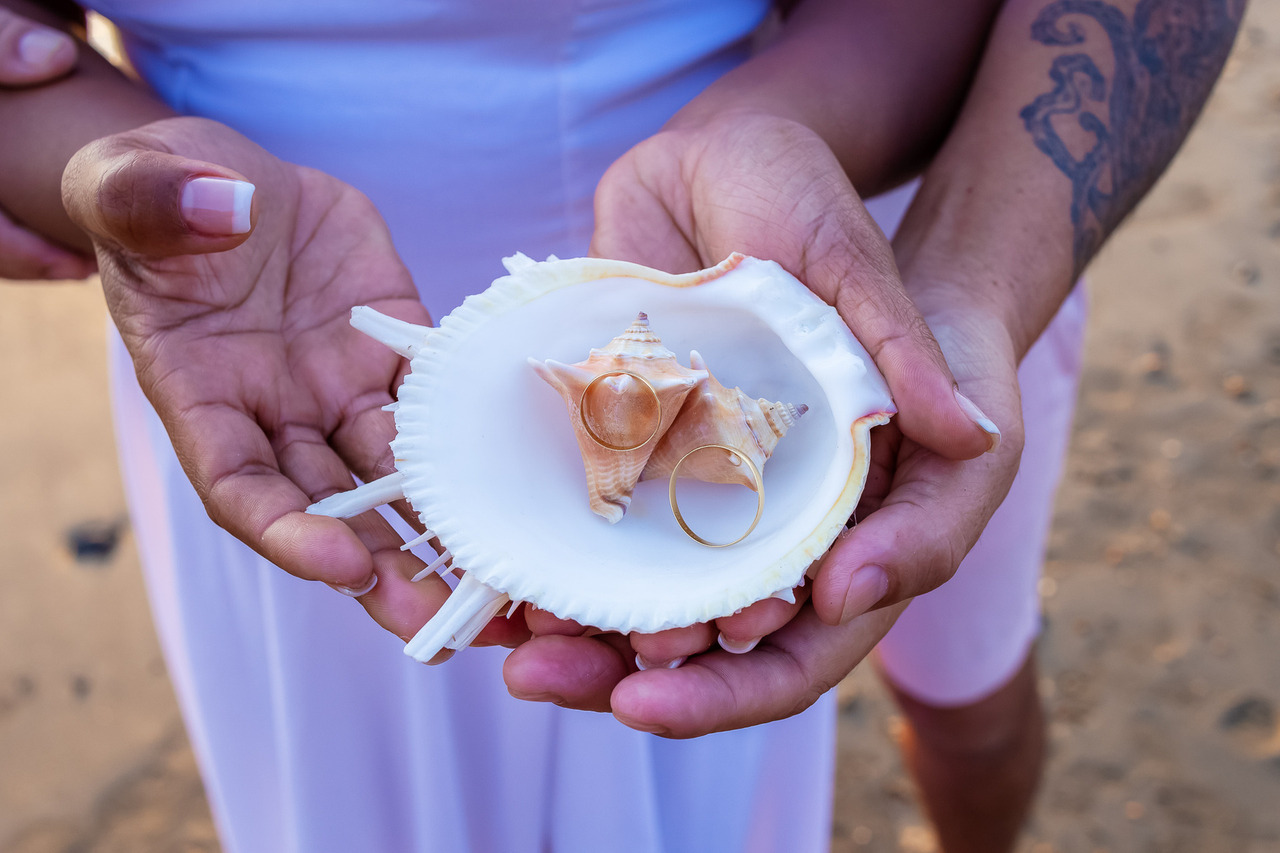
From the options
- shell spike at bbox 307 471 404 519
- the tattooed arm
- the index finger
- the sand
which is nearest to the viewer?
the index finger

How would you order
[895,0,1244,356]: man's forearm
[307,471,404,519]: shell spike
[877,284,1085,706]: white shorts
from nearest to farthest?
[307,471,404,519]: shell spike → [895,0,1244,356]: man's forearm → [877,284,1085,706]: white shorts

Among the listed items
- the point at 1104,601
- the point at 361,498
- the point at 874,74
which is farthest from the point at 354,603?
the point at 1104,601

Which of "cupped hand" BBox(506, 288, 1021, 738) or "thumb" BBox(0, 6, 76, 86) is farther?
"thumb" BBox(0, 6, 76, 86)

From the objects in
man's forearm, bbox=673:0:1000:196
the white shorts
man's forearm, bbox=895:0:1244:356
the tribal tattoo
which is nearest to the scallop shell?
man's forearm, bbox=895:0:1244:356

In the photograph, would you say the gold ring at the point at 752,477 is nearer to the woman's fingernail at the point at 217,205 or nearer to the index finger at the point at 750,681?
the index finger at the point at 750,681

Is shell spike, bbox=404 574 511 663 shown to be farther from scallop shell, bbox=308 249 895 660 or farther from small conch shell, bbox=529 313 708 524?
small conch shell, bbox=529 313 708 524

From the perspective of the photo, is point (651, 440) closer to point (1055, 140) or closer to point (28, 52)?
point (1055, 140)

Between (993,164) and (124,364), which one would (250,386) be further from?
(993,164)
